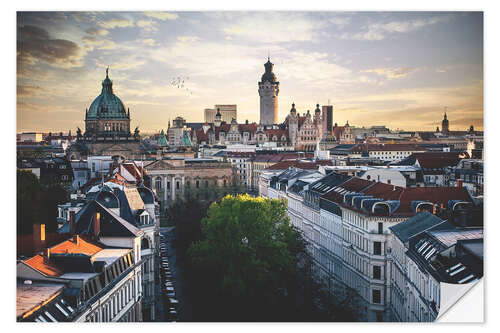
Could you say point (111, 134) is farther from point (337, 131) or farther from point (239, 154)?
point (337, 131)

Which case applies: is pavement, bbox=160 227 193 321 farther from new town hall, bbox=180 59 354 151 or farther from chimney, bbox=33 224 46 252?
new town hall, bbox=180 59 354 151

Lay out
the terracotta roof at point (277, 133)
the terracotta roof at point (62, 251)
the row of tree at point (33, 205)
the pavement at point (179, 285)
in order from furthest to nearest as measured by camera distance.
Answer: the terracotta roof at point (277, 133), the pavement at point (179, 285), the row of tree at point (33, 205), the terracotta roof at point (62, 251)

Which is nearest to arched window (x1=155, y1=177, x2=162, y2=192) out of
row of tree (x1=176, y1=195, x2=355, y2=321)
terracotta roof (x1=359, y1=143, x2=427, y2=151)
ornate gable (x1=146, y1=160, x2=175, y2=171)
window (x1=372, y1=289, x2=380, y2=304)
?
ornate gable (x1=146, y1=160, x2=175, y2=171)

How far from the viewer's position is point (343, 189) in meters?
32.6

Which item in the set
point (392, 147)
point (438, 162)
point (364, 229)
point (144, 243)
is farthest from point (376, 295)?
point (392, 147)

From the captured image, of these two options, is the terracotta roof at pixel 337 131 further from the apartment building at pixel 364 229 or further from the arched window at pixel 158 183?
the apartment building at pixel 364 229

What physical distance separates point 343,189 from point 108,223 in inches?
493

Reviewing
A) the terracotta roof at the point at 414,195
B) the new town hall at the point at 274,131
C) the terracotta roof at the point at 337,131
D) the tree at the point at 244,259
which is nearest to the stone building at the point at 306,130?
the new town hall at the point at 274,131

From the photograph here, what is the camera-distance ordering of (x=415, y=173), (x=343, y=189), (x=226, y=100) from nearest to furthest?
(x=343, y=189) → (x=226, y=100) → (x=415, y=173)

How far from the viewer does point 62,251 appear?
19984mm

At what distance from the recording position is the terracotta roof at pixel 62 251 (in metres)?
18.7
